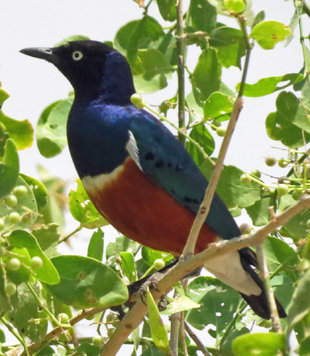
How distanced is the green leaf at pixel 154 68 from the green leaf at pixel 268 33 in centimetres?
129

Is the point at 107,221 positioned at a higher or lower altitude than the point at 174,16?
lower

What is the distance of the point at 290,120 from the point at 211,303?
905mm

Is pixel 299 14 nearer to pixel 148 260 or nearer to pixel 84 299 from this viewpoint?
pixel 148 260

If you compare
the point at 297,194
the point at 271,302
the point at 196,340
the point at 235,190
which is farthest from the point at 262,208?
the point at 271,302

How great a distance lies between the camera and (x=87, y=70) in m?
4.84

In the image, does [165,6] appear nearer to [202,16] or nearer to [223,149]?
[202,16]

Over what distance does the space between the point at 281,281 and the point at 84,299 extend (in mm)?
1036

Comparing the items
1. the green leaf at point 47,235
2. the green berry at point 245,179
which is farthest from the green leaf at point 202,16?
the green leaf at point 47,235

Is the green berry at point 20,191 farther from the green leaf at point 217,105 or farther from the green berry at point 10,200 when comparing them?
the green leaf at point 217,105

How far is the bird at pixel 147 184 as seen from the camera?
14.0ft

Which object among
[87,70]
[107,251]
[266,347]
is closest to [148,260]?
[107,251]

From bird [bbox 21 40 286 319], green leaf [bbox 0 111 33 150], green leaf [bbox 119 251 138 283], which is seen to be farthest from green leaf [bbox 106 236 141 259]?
green leaf [bbox 0 111 33 150]

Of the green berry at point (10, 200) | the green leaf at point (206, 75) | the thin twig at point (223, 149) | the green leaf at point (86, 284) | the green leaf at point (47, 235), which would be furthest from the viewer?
the green leaf at point (206, 75)

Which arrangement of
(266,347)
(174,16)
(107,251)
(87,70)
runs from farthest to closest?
(87,70)
(174,16)
(107,251)
(266,347)
